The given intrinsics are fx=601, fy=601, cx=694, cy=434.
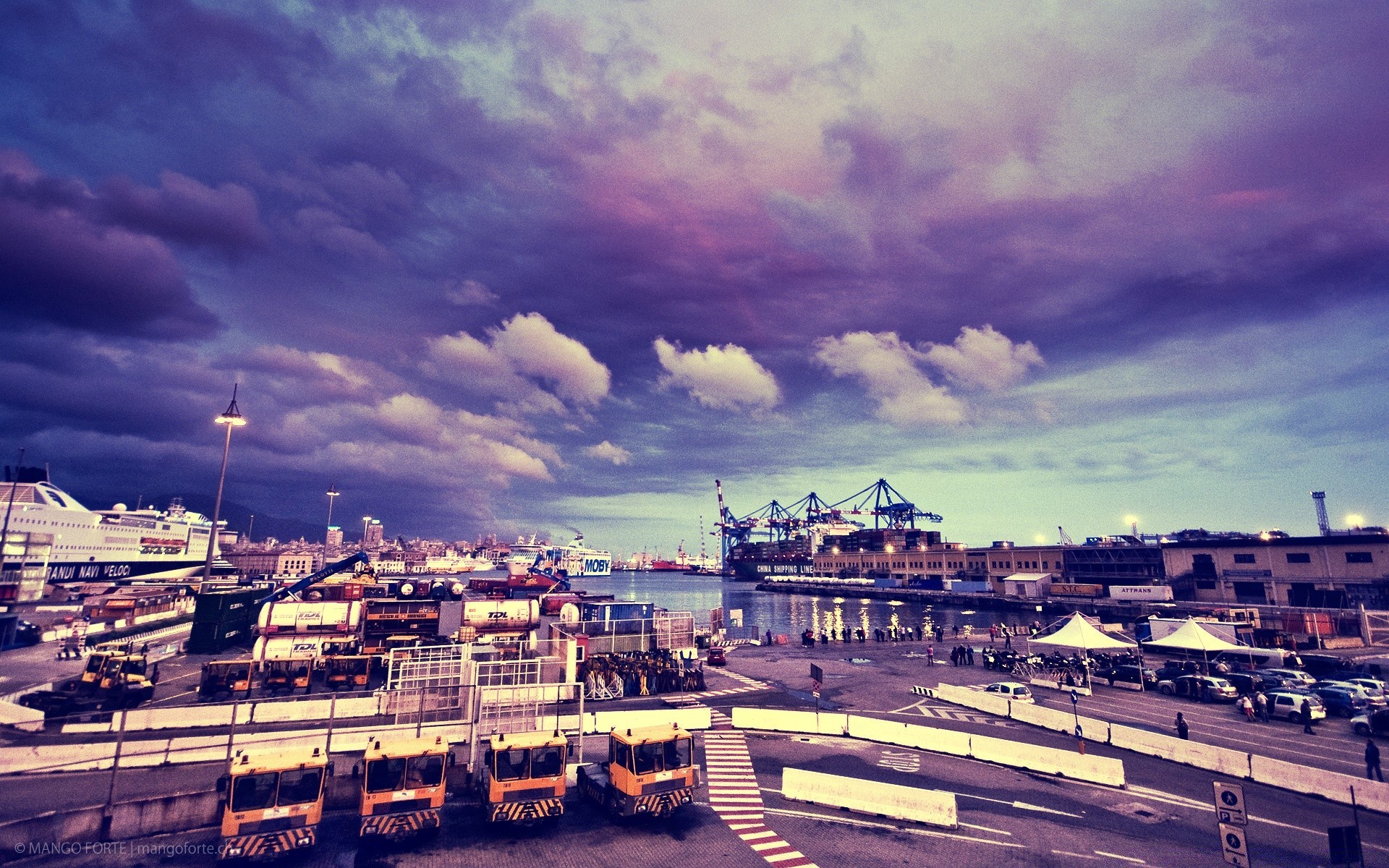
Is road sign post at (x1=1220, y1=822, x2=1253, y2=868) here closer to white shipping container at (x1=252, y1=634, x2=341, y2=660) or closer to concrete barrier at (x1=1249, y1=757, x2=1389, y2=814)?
concrete barrier at (x1=1249, y1=757, x2=1389, y2=814)

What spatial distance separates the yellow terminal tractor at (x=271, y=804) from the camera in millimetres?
13852

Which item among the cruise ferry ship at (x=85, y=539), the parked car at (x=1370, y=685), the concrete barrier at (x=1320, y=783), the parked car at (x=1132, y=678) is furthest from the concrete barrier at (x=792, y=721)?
the cruise ferry ship at (x=85, y=539)

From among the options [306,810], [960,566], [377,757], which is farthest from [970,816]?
[960,566]

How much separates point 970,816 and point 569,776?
12.6 m

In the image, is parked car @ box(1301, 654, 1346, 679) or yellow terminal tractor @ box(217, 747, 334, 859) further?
parked car @ box(1301, 654, 1346, 679)

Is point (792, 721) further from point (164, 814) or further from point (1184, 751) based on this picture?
point (164, 814)

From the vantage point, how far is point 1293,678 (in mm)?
35000

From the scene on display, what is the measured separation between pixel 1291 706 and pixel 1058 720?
1272 centimetres

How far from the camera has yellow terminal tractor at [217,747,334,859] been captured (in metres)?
13.9

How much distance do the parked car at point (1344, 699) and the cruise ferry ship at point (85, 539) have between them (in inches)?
5272

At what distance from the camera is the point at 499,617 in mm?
52875

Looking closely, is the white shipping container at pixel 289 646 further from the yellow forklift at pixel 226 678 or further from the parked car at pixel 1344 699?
the parked car at pixel 1344 699

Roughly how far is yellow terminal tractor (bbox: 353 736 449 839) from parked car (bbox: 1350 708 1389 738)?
3766cm

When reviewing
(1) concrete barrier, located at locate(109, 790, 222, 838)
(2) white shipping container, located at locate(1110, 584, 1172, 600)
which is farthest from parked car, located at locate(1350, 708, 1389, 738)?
(2) white shipping container, located at locate(1110, 584, 1172, 600)
